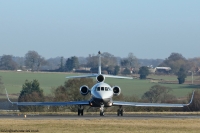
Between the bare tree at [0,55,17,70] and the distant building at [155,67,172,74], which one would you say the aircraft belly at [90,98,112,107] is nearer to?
the distant building at [155,67,172,74]

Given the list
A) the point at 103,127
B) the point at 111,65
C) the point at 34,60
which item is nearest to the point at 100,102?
the point at 103,127

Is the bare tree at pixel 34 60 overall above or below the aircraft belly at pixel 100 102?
above

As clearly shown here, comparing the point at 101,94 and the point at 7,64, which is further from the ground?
the point at 7,64

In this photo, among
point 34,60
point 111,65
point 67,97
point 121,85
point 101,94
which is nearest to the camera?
point 101,94

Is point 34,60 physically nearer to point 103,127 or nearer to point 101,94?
point 101,94

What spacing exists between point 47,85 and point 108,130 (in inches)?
2783

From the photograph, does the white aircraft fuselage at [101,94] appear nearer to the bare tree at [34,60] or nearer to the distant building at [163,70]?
the distant building at [163,70]

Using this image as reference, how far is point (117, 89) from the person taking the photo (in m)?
48.6

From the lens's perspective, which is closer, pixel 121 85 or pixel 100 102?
pixel 100 102

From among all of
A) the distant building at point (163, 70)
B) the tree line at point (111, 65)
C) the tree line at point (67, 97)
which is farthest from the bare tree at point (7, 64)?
the tree line at point (67, 97)

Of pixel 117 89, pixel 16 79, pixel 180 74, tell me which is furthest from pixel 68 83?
pixel 180 74

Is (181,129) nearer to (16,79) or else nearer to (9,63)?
(16,79)

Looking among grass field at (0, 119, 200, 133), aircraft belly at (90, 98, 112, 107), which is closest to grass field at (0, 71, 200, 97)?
aircraft belly at (90, 98, 112, 107)

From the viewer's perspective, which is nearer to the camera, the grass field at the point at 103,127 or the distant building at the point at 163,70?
the grass field at the point at 103,127
